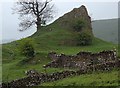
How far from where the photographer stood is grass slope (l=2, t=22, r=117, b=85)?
1161 inches

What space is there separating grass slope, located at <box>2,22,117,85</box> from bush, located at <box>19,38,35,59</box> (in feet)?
2.33

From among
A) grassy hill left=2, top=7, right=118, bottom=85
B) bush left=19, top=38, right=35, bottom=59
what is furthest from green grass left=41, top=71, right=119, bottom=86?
bush left=19, top=38, right=35, bottom=59

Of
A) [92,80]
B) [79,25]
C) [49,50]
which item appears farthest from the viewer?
[79,25]

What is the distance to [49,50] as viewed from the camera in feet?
124

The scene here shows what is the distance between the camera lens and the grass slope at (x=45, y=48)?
29.5 meters

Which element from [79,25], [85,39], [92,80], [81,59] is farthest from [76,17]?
[92,80]

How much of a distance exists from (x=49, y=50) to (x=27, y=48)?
5.45m

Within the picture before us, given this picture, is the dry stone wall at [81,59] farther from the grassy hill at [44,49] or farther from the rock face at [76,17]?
the rock face at [76,17]

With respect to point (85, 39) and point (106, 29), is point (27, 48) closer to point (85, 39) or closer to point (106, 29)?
point (85, 39)

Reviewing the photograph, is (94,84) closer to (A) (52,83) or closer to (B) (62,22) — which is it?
(A) (52,83)

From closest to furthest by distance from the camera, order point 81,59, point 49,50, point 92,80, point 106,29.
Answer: point 92,80 < point 81,59 < point 49,50 < point 106,29

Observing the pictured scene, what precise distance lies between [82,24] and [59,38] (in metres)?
3.50

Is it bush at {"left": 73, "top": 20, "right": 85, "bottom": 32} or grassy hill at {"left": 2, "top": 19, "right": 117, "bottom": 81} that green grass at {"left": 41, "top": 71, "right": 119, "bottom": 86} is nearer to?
grassy hill at {"left": 2, "top": 19, "right": 117, "bottom": 81}

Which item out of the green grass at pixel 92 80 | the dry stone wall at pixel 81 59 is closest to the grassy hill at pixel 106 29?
the dry stone wall at pixel 81 59
